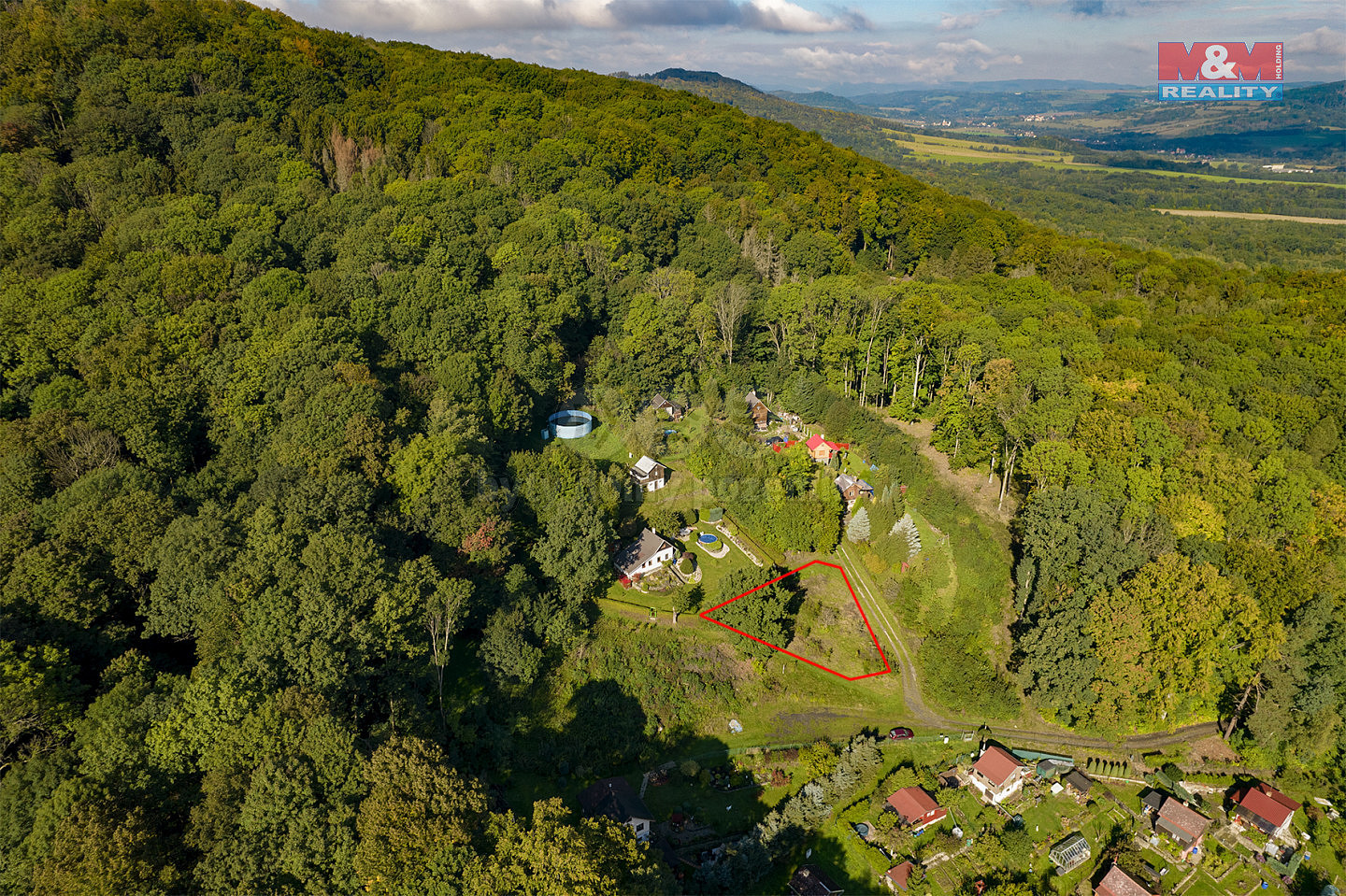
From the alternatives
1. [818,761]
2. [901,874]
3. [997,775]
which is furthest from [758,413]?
[901,874]

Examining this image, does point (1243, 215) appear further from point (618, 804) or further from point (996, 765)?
point (618, 804)

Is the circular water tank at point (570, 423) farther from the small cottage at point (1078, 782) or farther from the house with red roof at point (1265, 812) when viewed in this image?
the house with red roof at point (1265, 812)

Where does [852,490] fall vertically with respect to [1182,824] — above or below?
above

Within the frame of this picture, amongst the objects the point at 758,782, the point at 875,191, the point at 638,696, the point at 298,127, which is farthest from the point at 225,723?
the point at 875,191

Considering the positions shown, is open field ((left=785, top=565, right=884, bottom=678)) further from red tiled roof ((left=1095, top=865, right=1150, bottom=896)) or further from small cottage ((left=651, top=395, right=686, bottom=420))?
small cottage ((left=651, top=395, right=686, bottom=420))

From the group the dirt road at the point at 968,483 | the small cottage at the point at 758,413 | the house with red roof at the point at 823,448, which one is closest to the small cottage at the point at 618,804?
the house with red roof at the point at 823,448

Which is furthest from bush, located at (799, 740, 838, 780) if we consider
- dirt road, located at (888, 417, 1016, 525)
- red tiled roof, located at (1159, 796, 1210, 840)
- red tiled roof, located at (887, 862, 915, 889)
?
dirt road, located at (888, 417, 1016, 525)
